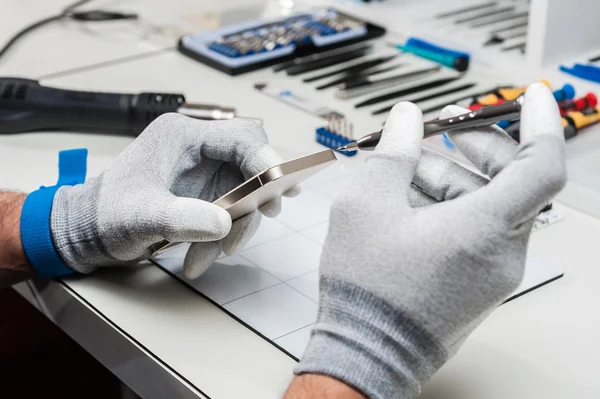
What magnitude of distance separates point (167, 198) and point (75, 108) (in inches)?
16.1

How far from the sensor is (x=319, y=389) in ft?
1.99

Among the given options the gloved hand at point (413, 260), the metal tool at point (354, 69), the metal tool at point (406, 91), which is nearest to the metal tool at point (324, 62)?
the metal tool at point (354, 69)

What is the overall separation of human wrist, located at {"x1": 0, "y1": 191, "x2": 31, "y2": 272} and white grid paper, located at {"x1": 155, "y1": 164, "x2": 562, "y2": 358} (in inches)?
5.2

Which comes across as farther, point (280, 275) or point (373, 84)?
point (373, 84)

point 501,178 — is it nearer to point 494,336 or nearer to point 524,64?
point 494,336

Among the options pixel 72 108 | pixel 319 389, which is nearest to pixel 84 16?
pixel 72 108

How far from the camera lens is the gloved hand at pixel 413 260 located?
22.9 inches

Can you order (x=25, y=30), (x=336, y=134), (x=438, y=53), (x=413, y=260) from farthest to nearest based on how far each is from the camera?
(x=25, y=30), (x=438, y=53), (x=336, y=134), (x=413, y=260)

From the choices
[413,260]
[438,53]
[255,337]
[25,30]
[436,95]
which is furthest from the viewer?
[25,30]

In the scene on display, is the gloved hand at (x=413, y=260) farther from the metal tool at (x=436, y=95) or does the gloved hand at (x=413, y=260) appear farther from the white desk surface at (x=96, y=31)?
the white desk surface at (x=96, y=31)

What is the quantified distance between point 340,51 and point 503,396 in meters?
0.80

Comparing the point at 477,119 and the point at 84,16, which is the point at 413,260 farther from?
the point at 84,16

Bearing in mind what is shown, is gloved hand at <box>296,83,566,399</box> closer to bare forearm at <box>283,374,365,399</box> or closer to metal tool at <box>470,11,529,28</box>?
bare forearm at <box>283,374,365,399</box>

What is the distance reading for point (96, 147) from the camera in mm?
1062
